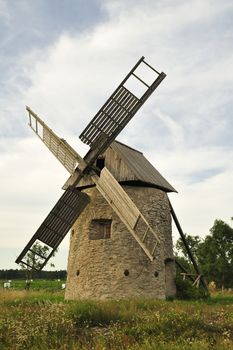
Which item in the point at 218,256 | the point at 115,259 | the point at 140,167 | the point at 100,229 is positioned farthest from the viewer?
the point at 218,256

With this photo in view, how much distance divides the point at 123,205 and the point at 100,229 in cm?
218

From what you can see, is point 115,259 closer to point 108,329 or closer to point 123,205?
point 123,205

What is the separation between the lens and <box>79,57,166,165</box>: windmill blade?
15359 millimetres

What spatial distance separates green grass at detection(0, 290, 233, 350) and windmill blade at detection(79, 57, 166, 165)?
20.4 feet

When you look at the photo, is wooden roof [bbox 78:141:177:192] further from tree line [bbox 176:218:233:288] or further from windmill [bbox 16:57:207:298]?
tree line [bbox 176:218:233:288]

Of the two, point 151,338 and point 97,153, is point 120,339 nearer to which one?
point 151,338

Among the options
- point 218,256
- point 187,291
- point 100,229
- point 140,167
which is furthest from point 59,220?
point 218,256

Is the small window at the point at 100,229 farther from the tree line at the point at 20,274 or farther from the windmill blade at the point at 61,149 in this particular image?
the tree line at the point at 20,274

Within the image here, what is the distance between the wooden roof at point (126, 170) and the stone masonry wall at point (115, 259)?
0.35 metres

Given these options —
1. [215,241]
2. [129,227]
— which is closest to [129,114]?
[129,227]

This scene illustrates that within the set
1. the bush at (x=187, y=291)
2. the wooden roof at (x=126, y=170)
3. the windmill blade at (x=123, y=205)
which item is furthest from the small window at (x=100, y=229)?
the bush at (x=187, y=291)

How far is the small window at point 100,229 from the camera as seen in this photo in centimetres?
1577

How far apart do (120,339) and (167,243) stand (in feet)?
30.5

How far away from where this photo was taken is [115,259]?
591 inches
